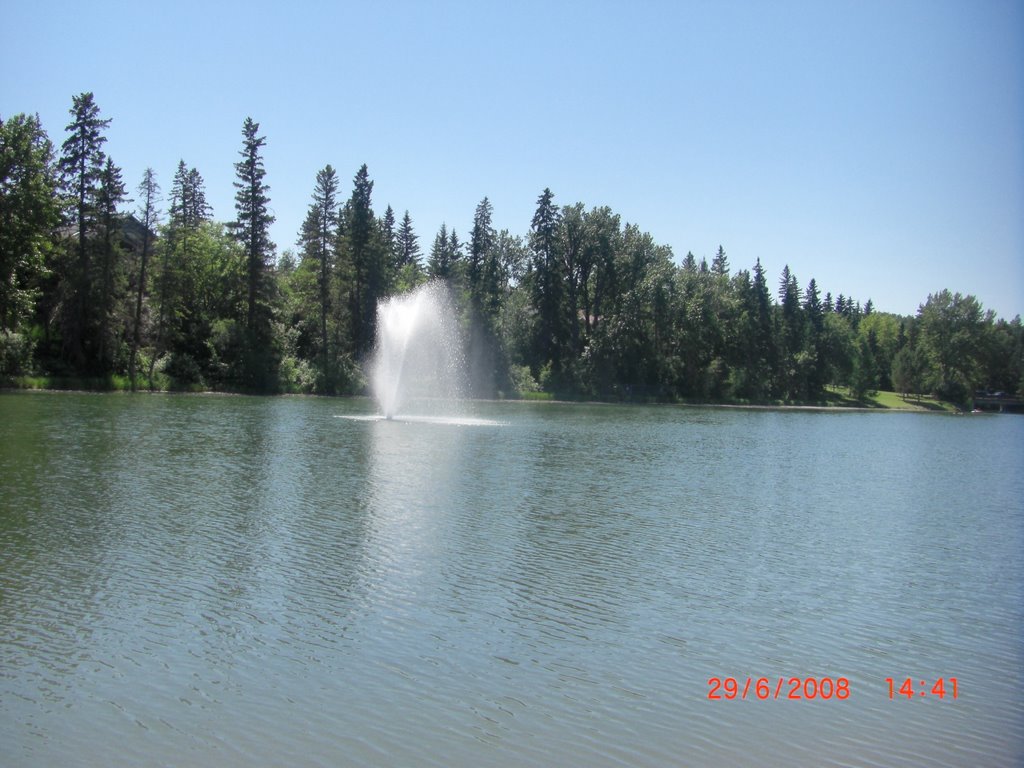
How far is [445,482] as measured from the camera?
23938mm

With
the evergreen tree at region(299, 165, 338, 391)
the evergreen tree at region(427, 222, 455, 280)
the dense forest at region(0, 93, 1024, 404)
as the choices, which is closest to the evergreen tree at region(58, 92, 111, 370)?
the dense forest at region(0, 93, 1024, 404)

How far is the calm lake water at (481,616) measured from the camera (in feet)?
26.4

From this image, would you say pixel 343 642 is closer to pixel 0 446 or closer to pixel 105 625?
pixel 105 625

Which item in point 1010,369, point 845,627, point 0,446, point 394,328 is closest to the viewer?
point 845,627

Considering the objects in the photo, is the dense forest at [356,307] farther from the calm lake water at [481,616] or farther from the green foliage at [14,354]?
the calm lake water at [481,616]

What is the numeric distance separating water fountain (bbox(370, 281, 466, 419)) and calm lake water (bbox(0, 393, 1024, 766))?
122ft

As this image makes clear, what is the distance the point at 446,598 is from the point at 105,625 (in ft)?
15.9

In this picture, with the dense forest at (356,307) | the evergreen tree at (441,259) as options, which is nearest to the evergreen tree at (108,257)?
the dense forest at (356,307)

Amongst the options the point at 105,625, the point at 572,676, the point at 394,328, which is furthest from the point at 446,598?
the point at 394,328

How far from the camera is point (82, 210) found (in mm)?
58719

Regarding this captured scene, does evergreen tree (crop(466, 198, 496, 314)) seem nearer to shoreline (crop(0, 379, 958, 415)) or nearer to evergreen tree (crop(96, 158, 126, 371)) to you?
shoreline (crop(0, 379, 958, 415))

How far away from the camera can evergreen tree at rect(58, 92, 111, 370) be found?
5775 cm

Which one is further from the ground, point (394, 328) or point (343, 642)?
point (394, 328)

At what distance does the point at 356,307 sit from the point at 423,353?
27.4 ft
